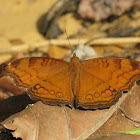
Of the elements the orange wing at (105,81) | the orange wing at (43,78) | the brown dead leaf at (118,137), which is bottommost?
the brown dead leaf at (118,137)

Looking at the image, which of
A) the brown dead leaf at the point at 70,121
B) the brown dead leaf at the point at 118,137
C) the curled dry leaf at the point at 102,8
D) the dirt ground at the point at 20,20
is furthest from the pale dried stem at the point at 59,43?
the brown dead leaf at the point at 118,137

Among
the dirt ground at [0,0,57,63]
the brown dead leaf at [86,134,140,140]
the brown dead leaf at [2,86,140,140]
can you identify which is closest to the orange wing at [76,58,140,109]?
the brown dead leaf at [2,86,140,140]

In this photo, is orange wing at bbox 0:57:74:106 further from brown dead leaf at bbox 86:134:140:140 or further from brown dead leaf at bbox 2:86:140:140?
brown dead leaf at bbox 86:134:140:140

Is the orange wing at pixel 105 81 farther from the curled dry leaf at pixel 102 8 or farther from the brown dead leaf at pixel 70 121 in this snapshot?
the curled dry leaf at pixel 102 8

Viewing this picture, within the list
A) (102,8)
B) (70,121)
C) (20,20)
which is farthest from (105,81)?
(20,20)

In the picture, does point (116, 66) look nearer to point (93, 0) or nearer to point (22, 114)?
point (22, 114)

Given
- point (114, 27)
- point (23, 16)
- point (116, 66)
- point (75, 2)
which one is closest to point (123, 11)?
point (114, 27)

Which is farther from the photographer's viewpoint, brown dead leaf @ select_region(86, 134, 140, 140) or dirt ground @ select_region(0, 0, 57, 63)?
dirt ground @ select_region(0, 0, 57, 63)
